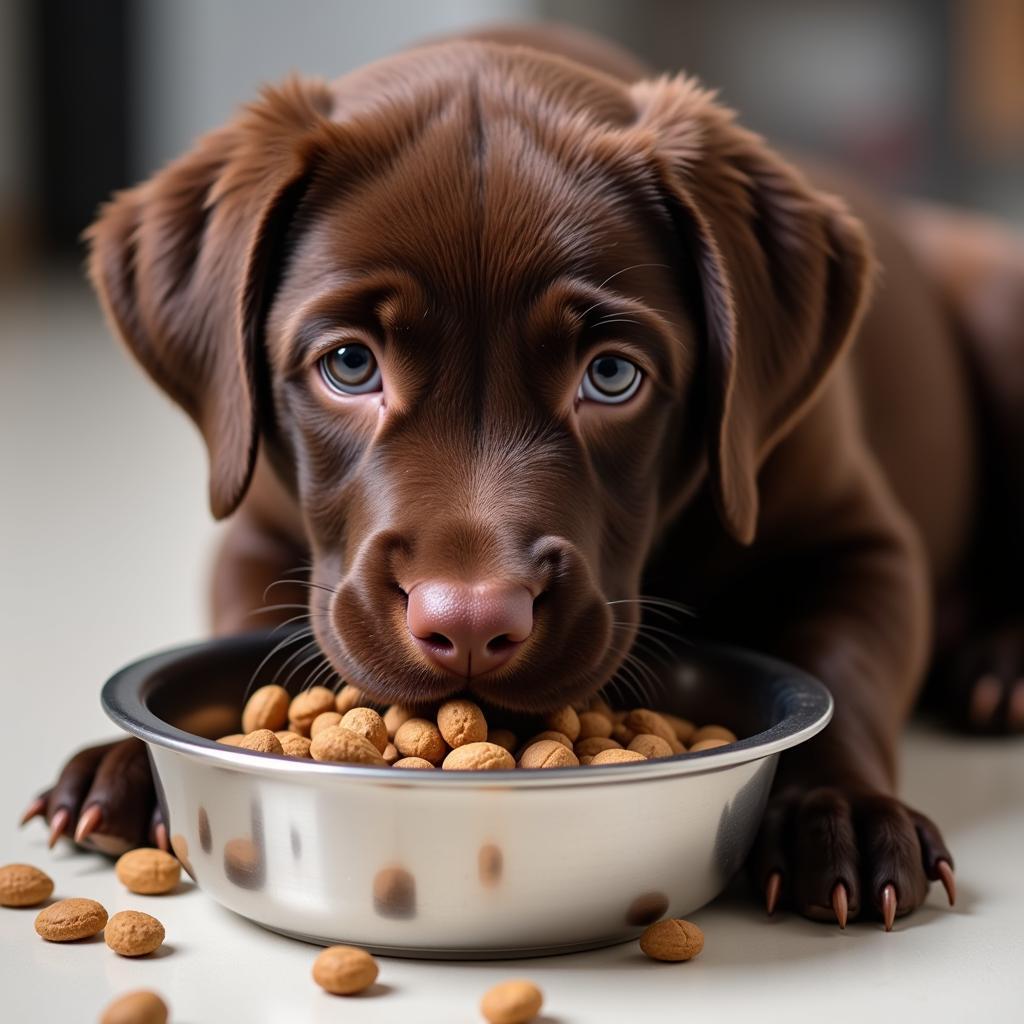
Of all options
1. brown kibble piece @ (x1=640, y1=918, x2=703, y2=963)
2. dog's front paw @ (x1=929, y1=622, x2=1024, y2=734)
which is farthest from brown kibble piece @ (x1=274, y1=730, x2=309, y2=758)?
dog's front paw @ (x1=929, y1=622, x2=1024, y2=734)

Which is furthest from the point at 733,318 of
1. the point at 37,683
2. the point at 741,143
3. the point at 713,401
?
the point at 37,683

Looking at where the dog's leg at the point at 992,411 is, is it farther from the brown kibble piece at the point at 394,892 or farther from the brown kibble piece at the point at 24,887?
the brown kibble piece at the point at 24,887

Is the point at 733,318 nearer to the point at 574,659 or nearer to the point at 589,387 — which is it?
the point at 589,387

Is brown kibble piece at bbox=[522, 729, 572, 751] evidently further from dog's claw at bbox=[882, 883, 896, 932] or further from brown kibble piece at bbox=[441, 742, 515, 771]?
dog's claw at bbox=[882, 883, 896, 932]

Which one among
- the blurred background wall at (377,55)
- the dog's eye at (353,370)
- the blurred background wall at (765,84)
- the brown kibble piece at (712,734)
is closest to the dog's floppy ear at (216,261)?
the dog's eye at (353,370)

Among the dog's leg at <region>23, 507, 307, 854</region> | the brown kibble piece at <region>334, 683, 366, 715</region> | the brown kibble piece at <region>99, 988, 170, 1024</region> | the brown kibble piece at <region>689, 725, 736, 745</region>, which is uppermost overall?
the brown kibble piece at <region>334, 683, 366, 715</region>

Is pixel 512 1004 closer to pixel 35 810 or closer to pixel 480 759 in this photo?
pixel 480 759

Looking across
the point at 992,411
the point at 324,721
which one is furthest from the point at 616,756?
the point at 992,411
